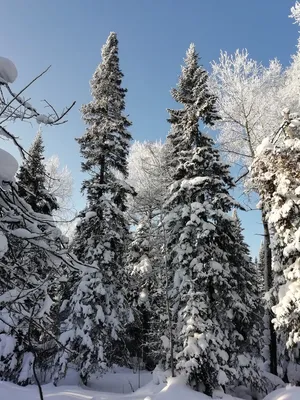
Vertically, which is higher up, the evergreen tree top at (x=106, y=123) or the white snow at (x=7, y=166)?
the evergreen tree top at (x=106, y=123)

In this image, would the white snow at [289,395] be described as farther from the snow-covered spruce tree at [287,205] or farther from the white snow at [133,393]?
the white snow at [133,393]

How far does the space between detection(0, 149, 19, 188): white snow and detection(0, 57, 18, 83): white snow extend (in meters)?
0.58

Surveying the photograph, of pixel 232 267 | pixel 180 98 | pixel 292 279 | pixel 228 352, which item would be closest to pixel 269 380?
pixel 228 352

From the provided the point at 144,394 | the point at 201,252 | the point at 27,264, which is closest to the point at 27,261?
the point at 27,264

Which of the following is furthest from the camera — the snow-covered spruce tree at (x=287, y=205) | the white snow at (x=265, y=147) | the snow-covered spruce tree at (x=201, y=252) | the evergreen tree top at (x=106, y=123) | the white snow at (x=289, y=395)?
the evergreen tree top at (x=106, y=123)

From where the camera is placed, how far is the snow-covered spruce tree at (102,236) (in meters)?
11.8

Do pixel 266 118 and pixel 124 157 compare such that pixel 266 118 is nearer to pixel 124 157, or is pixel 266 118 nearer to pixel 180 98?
pixel 180 98

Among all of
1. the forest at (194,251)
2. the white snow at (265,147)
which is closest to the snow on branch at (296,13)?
the forest at (194,251)

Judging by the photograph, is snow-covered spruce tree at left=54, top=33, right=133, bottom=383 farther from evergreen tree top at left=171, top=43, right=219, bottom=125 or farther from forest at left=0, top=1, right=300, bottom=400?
evergreen tree top at left=171, top=43, right=219, bottom=125

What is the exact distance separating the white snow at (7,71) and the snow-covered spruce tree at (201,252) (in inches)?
362

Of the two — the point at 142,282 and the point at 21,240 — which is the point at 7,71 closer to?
the point at 21,240

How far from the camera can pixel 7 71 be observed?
7.47 ft

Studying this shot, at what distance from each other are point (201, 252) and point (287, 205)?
396cm

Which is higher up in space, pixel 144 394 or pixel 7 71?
pixel 7 71
